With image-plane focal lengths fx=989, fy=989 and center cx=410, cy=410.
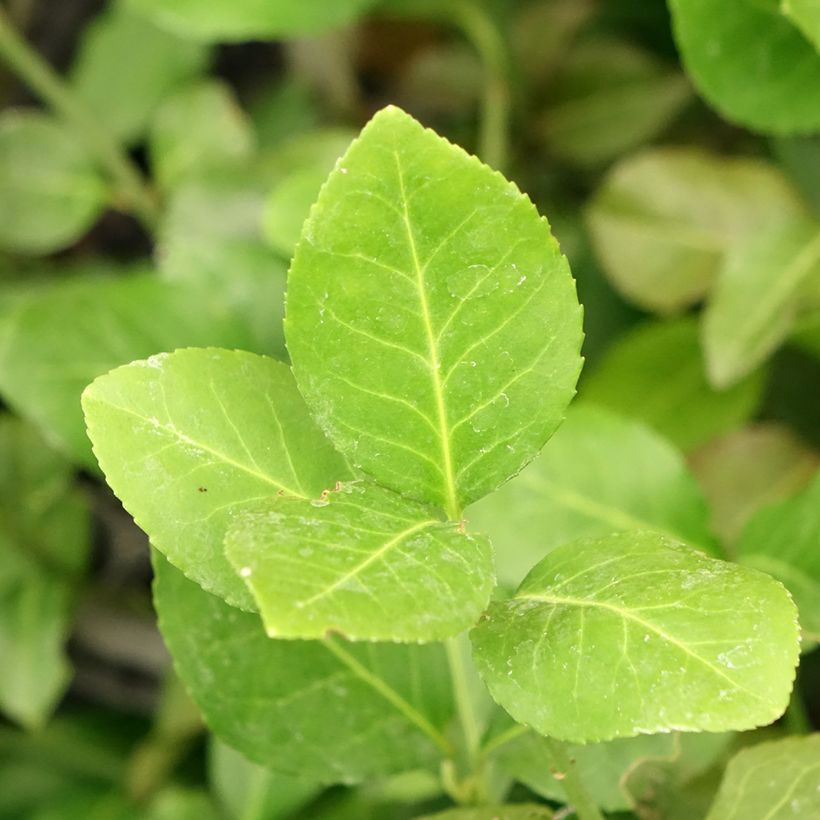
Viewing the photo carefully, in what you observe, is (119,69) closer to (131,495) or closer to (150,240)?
(150,240)

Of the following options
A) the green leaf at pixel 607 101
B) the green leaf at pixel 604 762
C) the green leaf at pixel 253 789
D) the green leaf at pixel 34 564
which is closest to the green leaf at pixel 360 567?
the green leaf at pixel 604 762

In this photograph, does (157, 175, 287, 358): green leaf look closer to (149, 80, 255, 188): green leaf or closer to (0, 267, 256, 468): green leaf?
(0, 267, 256, 468): green leaf

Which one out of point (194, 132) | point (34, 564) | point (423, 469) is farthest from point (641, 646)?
point (194, 132)

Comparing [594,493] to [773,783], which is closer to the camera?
[773,783]

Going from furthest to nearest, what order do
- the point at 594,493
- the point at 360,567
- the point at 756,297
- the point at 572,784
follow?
the point at 756,297 → the point at 594,493 → the point at 572,784 → the point at 360,567

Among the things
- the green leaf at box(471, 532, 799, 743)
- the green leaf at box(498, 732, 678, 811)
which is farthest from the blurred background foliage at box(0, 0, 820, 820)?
the green leaf at box(471, 532, 799, 743)

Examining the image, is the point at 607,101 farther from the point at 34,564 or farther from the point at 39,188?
the point at 34,564
